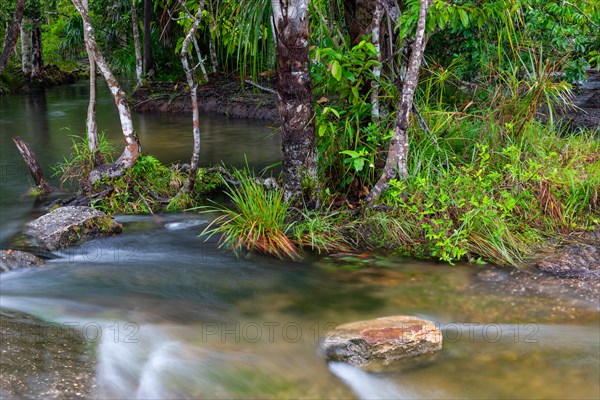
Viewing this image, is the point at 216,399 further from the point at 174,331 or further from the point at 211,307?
the point at 211,307

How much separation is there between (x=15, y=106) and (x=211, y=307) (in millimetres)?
13380

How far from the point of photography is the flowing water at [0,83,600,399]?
3.84 metres

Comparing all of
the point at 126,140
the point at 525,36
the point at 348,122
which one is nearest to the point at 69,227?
the point at 126,140

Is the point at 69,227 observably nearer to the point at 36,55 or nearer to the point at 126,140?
the point at 126,140

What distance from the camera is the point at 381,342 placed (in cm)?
401

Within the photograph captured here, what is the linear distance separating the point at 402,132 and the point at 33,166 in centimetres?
455

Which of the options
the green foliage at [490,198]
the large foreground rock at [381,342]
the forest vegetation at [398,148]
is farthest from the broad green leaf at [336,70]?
the large foreground rock at [381,342]

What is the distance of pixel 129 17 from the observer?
57.8ft

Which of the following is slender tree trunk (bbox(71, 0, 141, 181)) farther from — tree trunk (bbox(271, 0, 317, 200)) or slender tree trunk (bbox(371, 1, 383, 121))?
slender tree trunk (bbox(371, 1, 383, 121))

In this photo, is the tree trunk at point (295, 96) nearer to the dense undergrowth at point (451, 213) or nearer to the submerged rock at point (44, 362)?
the dense undergrowth at point (451, 213)

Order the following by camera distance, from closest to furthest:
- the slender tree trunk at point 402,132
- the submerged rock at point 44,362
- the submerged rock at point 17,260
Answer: the submerged rock at point 44,362 → the submerged rock at point 17,260 → the slender tree trunk at point 402,132

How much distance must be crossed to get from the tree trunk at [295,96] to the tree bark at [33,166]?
131 inches

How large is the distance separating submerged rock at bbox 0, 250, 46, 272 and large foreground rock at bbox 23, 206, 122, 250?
36cm

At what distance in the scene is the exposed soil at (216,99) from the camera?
14.1m
